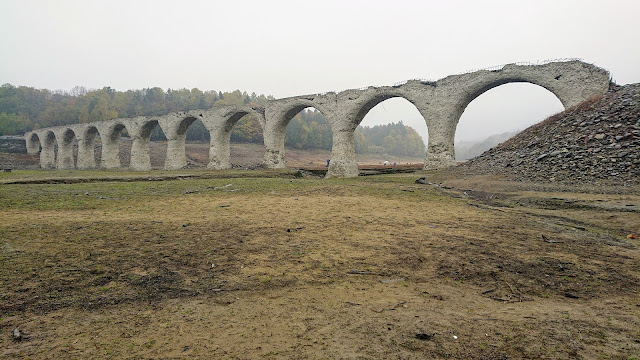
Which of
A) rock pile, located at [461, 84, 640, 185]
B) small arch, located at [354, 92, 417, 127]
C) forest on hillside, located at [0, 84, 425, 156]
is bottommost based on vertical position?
rock pile, located at [461, 84, 640, 185]

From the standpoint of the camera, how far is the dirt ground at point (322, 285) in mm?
1915

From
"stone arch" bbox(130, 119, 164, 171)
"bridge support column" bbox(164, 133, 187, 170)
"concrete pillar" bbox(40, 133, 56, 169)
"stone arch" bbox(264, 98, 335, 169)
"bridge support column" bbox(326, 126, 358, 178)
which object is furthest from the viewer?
"concrete pillar" bbox(40, 133, 56, 169)

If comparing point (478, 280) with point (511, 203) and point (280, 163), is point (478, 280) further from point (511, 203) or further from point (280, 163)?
point (280, 163)

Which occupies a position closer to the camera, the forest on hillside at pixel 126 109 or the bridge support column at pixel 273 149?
the bridge support column at pixel 273 149

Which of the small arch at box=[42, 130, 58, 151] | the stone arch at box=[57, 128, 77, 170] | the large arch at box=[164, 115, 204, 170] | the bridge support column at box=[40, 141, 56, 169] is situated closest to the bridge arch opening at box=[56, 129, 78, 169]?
the stone arch at box=[57, 128, 77, 170]

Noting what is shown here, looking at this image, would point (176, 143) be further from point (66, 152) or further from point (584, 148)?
point (584, 148)

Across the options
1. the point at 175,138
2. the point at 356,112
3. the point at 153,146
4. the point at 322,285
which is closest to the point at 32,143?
the point at 153,146

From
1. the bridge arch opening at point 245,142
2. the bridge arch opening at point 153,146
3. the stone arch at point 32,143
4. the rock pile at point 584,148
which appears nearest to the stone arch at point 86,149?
the bridge arch opening at point 153,146

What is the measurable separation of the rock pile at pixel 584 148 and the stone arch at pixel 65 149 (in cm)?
4543

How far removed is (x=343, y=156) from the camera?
19859 mm

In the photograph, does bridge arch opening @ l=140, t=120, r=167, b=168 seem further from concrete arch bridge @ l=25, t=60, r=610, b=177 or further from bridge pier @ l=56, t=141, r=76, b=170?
bridge pier @ l=56, t=141, r=76, b=170

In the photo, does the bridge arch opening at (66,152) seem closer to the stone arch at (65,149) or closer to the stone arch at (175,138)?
the stone arch at (65,149)

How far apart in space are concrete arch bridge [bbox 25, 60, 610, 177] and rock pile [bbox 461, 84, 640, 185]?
66.7 inches

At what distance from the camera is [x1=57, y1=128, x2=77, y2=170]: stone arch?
39094 mm
